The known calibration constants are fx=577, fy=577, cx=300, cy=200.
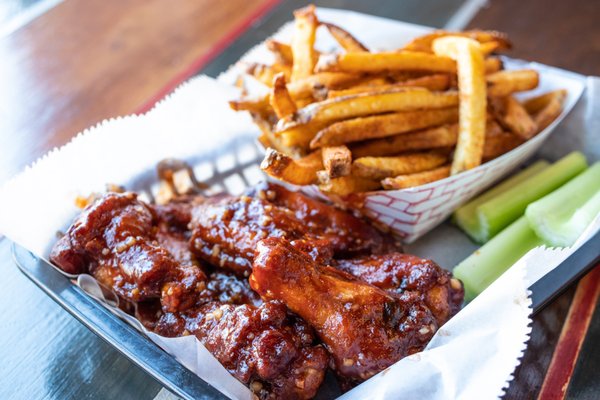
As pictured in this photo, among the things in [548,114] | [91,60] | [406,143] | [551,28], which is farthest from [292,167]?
[551,28]

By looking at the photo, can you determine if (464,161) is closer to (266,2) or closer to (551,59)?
(551,59)

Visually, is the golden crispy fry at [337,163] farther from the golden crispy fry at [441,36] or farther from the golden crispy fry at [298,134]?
the golden crispy fry at [441,36]

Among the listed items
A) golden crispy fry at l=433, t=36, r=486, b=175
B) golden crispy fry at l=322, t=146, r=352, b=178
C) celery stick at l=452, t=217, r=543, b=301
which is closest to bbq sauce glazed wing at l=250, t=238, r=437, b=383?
golden crispy fry at l=322, t=146, r=352, b=178

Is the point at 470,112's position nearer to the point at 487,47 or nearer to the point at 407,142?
the point at 407,142

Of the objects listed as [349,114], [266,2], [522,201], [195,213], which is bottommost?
[522,201]

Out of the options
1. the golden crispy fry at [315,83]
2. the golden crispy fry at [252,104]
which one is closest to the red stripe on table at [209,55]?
the golden crispy fry at [252,104]

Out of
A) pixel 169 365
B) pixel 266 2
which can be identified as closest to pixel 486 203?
pixel 169 365
